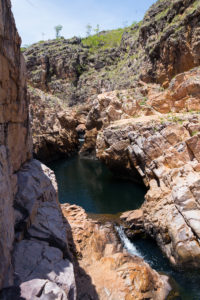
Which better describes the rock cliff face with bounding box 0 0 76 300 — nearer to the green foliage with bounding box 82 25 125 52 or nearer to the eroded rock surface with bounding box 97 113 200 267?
the eroded rock surface with bounding box 97 113 200 267

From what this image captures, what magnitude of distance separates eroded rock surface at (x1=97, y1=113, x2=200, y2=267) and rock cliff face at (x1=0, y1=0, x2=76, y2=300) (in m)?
7.40

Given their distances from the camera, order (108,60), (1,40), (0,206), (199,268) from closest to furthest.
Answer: (0,206) → (1,40) → (199,268) → (108,60)

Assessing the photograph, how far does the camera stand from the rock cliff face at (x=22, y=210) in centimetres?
576

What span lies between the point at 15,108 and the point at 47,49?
194ft

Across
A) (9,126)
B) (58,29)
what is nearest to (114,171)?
(9,126)

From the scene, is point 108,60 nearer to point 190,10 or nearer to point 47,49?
point 47,49

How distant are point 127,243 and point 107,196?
8.22 meters

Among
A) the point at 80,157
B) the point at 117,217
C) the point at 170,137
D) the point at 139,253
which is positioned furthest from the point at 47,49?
the point at 139,253

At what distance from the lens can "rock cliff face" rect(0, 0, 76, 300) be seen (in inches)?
227

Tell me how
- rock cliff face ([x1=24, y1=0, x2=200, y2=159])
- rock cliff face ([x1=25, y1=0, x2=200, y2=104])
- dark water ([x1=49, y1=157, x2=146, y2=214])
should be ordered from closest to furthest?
1. dark water ([x1=49, y1=157, x2=146, y2=214])
2. rock cliff face ([x1=24, y1=0, x2=200, y2=159])
3. rock cliff face ([x1=25, y1=0, x2=200, y2=104])

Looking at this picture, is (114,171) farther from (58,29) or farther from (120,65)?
(58,29)

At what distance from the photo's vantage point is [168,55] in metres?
33.4

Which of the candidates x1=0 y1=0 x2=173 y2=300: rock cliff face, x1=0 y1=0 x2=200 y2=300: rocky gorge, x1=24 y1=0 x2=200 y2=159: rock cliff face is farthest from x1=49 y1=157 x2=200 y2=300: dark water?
x1=24 y1=0 x2=200 y2=159: rock cliff face

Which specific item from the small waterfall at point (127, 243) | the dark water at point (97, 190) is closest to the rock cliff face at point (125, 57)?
the dark water at point (97, 190)
